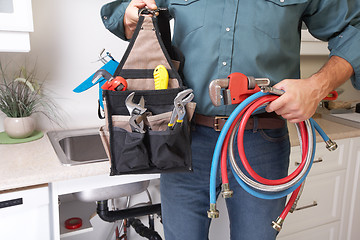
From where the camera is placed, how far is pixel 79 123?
1.80m

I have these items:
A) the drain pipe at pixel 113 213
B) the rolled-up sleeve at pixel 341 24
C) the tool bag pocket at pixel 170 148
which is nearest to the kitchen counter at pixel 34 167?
the drain pipe at pixel 113 213

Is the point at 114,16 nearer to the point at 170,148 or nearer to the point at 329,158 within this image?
the point at 170,148

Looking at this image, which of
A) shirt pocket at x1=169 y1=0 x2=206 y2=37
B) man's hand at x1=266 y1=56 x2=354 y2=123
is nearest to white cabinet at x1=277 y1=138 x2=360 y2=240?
man's hand at x1=266 y1=56 x2=354 y2=123

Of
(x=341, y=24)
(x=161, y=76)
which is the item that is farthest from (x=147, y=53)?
(x=341, y=24)

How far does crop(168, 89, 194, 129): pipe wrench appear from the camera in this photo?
2.72 ft

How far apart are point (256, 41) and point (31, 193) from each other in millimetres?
868

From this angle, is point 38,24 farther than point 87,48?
No

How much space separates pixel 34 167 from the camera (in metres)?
1.21

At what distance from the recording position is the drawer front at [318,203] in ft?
5.86

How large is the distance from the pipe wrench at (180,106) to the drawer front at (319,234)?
1.20 metres

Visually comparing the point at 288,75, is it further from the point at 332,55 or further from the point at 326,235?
the point at 326,235

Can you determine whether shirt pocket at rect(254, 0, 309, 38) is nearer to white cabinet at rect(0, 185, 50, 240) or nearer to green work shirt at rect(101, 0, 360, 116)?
green work shirt at rect(101, 0, 360, 116)

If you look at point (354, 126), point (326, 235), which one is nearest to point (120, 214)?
point (326, 235)

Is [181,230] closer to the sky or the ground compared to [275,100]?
closer to the ground
